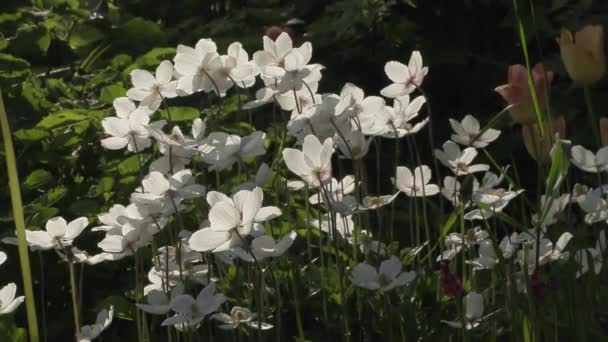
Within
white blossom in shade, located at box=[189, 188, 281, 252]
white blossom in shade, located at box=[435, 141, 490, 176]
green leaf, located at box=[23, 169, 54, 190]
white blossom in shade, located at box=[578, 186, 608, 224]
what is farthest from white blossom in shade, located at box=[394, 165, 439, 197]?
green leaf, located at box=[23, 169, 54, 190]

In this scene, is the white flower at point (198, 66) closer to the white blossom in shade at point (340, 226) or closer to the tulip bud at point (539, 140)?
the white blossom in shade at point (340, 226)

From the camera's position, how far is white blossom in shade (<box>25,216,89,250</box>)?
1.72 meters

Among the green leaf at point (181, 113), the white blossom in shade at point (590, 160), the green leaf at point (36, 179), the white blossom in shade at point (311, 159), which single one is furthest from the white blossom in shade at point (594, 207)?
the green leaf at point (36, 179)

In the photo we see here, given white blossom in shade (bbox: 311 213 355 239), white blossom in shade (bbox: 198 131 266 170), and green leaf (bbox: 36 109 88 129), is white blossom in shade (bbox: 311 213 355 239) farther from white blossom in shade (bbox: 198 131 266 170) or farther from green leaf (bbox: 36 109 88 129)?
green leaf (bbox: 36 109 88 129)

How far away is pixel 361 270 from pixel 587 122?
2.11 m

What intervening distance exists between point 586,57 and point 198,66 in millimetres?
696

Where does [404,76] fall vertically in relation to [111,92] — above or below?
above

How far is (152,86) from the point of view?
1.82 metres

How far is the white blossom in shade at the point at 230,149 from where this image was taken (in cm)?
158

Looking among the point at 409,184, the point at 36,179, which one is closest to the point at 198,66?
the point at 409,184

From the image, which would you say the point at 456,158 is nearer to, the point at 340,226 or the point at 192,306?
the point at 340,226

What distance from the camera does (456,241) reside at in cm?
192

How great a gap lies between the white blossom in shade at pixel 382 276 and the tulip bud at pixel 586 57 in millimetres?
559

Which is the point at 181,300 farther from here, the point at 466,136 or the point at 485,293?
the point at 466,136
